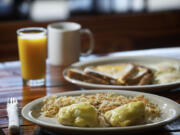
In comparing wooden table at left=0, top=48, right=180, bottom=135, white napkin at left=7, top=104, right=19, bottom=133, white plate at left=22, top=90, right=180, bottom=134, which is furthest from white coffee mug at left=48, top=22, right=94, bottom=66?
white napkin at left=7, top=104, right=19, bottom=133

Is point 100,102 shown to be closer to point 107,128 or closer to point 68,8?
point 107,128

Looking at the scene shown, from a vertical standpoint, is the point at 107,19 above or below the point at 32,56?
below

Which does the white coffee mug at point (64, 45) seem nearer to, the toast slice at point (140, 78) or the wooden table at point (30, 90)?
the wooden table at point (30, 90)

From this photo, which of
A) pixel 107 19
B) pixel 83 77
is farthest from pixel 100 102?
pixel 107 19

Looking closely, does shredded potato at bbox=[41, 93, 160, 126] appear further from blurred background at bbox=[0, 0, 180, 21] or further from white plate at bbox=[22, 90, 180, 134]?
blurred background at bbox=[0, 0, 180, 21]

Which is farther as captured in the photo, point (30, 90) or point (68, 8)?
point (68, 8)
